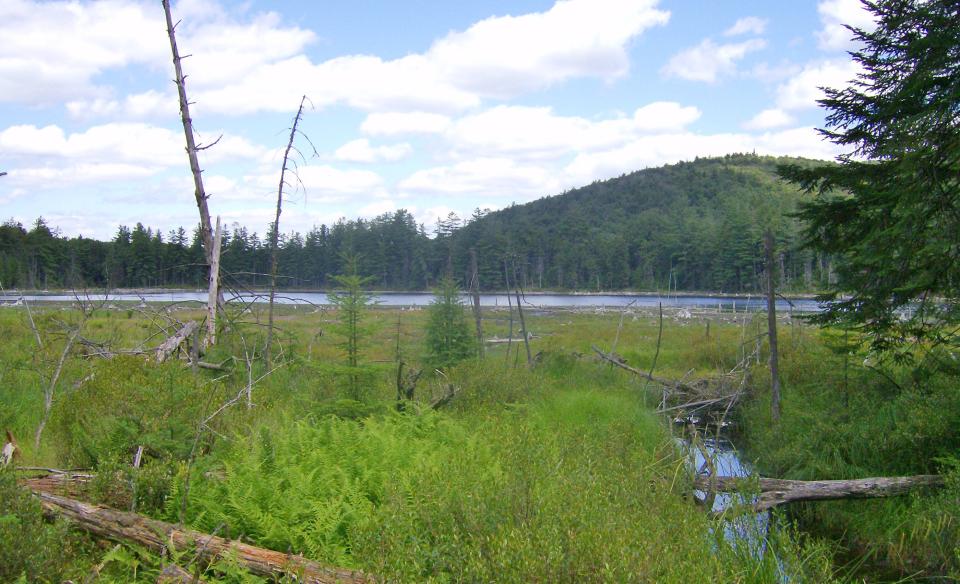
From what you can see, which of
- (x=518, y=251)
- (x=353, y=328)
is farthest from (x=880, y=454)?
(x=518, y=251)

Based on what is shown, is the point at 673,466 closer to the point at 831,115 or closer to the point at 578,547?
the point at 578,547

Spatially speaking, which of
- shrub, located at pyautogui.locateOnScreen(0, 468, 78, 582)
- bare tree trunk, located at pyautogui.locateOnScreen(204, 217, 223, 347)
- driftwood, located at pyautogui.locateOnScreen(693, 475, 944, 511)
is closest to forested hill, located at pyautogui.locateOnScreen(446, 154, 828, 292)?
driftwood, located at pyautogui.locateOnScreen(693, 475, 944, 511)

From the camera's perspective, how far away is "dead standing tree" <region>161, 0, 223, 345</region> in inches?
415

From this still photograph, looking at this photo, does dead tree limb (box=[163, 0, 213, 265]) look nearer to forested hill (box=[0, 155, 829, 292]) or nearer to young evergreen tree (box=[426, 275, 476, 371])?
young evergreen tree (box=[426, 275, 476, 371])

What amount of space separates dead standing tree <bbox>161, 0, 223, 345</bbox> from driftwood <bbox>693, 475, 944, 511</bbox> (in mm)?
8094

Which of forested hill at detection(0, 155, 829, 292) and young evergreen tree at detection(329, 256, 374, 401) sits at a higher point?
forested hill at detection(0, 155, 829, 292)

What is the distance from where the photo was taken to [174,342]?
34.4 ft

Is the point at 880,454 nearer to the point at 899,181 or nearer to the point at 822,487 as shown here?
the point at 822,487

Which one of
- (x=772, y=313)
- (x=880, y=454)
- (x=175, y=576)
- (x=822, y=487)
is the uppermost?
(x=772, y=313)

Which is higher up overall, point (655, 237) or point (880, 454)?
point (655, 237)

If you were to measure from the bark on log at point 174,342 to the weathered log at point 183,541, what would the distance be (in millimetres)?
4717

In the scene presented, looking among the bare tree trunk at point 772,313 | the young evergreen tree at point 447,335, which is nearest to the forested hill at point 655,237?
the young evergreen tree at point 447,335

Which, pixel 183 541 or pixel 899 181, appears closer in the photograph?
pixel 183 541

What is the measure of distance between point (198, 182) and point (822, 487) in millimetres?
10475
